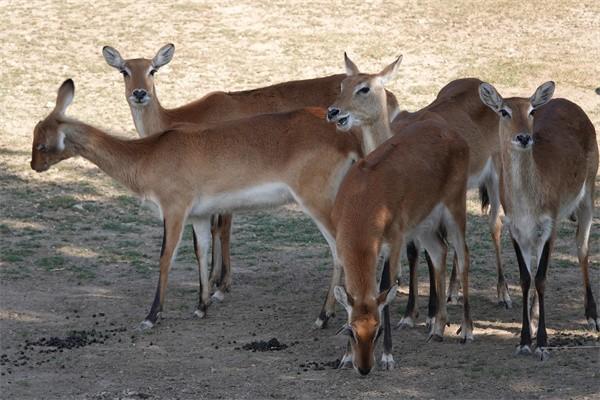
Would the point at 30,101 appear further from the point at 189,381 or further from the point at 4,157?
the point at 189,381

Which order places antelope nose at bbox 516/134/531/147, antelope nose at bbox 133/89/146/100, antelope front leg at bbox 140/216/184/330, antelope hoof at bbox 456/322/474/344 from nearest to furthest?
antelope nose at bbox 516/134/531/147 → antelope hoof at bbox 456/322/474/344 → antelope front leg at bbox 140/216/184/330 → antelope nose at bbox 133/89/146/100

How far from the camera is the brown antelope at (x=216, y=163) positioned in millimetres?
10555

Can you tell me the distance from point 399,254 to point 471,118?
2780 mm

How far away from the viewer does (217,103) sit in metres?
12.3

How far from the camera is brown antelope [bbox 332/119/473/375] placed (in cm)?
844

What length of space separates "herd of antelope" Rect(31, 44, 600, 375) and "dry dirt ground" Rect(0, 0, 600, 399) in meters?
0.33

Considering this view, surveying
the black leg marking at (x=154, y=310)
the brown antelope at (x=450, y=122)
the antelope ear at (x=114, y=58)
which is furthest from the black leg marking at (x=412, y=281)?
the antelope ear at (x=114, y=58)

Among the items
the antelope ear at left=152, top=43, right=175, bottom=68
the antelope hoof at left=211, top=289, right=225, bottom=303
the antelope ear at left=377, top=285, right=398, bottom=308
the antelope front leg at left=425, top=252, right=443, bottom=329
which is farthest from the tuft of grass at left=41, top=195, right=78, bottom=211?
the antelope ear at left=377, top=285, right=398, bottom=308

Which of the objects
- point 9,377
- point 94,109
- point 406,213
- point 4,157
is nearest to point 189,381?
point 9,377

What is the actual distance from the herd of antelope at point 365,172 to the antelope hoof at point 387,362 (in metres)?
0.01

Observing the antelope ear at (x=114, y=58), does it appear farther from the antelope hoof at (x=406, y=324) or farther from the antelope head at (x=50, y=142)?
the antelope hoof at (x=406, y=324)

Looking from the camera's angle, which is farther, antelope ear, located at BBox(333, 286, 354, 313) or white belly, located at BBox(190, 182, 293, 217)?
white belly, located at BBox(190, 182, 293, 217)

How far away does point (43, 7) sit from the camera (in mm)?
21922

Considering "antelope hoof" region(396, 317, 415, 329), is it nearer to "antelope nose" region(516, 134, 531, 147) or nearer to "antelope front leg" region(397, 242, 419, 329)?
"antelope front leg" region(397, 242, 419, 329)
